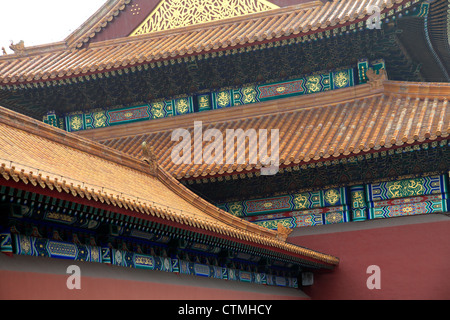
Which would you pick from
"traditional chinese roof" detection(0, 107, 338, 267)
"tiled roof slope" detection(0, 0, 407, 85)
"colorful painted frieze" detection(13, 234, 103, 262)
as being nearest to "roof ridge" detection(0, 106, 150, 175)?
"traditional chinese roof" detection(0, 107, 338, 267)

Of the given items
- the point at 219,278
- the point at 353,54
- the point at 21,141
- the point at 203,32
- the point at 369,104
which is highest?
the point at 203,32

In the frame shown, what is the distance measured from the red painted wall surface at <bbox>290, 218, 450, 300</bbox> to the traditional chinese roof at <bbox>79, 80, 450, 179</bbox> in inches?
70.6

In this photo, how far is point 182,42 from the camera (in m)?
17.4

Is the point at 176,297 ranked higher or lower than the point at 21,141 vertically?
lower

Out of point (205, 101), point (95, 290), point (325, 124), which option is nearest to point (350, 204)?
point (325, 124)

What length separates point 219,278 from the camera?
12.3m

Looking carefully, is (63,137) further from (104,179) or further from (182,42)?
(182,42)

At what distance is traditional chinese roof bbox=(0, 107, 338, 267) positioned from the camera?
840 cm

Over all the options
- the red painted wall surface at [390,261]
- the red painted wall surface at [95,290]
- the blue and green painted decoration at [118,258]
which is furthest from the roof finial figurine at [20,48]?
the red painted wall surface at [95,290]

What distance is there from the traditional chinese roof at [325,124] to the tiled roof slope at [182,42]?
1.53 m

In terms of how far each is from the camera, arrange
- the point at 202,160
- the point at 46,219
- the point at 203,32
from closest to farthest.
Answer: the point at 46,219 → the point at 202,160 → the point at 203,32
